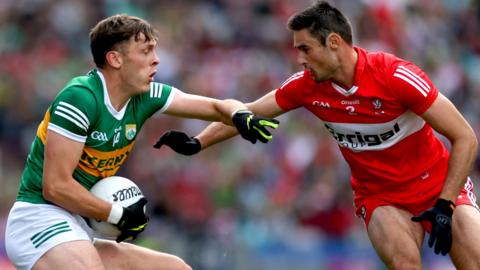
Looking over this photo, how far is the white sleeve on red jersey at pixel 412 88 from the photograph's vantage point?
25.7ft

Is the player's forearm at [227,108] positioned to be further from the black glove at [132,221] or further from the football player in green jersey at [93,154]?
Result: the black glove at [132,221]

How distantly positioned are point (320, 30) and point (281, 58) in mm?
7451

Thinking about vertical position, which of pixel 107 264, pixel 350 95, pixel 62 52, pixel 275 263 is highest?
pixel 350 95

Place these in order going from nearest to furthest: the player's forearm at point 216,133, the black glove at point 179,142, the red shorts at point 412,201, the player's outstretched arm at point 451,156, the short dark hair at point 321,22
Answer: the player's outstretched arm at point 451,156 < the short dark hair at point 321,22 < the red shorts at point 412,201 < the black glove at point 179,142 < the player's forearm at point 216,133

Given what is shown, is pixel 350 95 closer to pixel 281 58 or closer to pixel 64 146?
Result: pixel 64 146

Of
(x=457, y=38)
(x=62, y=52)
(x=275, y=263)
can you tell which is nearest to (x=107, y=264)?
(x=275, y=263)

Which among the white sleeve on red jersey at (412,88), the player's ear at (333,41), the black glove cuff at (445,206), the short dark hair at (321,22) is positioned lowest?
the black glove cuff at (445,206)

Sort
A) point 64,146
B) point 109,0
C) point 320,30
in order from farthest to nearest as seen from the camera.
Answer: point 109,0
point 320,30
point 64,146

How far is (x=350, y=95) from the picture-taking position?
26.7ft

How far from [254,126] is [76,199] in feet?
4.22

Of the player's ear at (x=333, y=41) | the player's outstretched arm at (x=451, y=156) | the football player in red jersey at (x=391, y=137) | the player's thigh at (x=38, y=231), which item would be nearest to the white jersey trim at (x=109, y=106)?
the player's thigh at (x=38, y=231)

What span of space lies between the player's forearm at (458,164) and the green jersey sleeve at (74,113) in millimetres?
2471

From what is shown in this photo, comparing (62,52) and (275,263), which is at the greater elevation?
(62,52)

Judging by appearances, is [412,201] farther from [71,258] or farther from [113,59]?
[71,258]
